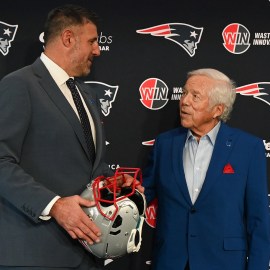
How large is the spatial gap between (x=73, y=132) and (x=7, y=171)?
37 cm

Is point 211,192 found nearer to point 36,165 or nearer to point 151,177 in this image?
point 151,177

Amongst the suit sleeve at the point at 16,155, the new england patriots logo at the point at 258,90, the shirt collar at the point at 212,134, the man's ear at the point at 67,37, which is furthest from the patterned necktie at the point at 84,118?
the new england patriots logo at the point at 258,90

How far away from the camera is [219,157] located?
10.3 ft

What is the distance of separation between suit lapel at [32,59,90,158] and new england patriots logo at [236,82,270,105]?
144cm

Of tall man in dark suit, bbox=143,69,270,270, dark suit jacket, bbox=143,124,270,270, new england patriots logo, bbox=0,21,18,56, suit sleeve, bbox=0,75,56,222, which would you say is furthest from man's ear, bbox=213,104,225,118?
new england patriots logo, bbox=0,21,18,56

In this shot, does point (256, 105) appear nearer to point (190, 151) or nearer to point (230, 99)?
point (230, 99)

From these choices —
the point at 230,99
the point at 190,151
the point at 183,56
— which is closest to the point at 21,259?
the point at 190,151

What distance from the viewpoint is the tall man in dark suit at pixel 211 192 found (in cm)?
308

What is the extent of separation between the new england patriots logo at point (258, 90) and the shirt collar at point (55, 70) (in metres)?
1.40

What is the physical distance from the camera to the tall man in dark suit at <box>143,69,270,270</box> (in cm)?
308

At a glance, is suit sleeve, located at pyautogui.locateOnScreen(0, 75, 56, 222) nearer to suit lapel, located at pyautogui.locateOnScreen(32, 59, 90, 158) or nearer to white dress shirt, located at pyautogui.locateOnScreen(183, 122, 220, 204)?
suit lapel, located at pyautogui.locateOnScreen(32, 59, 90, 158)

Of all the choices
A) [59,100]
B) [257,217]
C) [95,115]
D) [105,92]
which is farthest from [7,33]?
[257,217]

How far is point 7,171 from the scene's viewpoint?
2324 millimetres

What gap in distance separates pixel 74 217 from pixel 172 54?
166cm
